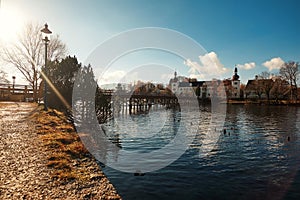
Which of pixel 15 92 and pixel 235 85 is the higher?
pixel 235 85

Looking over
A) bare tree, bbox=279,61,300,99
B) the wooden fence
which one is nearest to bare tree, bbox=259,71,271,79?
bare tree, bbox=279,61,300,99

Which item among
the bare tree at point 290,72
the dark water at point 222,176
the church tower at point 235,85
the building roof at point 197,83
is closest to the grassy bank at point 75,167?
the dark water at point 222,176

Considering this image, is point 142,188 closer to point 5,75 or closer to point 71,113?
point 71,113

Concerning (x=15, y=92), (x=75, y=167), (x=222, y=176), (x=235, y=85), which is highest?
(x=235, y=85)

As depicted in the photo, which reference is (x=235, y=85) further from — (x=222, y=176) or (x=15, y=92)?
(x=222, y=176)

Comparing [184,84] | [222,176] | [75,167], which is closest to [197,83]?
[184,84]

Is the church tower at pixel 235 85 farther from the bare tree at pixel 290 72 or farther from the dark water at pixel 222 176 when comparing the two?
the dark water at pixel 222 176

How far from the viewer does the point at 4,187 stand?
6000mm

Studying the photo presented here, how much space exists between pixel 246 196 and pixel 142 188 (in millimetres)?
3471

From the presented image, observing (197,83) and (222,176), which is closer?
(222,176)

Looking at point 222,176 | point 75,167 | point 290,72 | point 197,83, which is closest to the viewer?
point 75,167

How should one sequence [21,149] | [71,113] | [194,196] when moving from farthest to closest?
1. [71,113]
2. [21,149]
3. [194,196]

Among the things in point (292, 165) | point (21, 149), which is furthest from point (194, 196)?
point (21, 149)

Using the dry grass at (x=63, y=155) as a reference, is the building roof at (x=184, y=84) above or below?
above
